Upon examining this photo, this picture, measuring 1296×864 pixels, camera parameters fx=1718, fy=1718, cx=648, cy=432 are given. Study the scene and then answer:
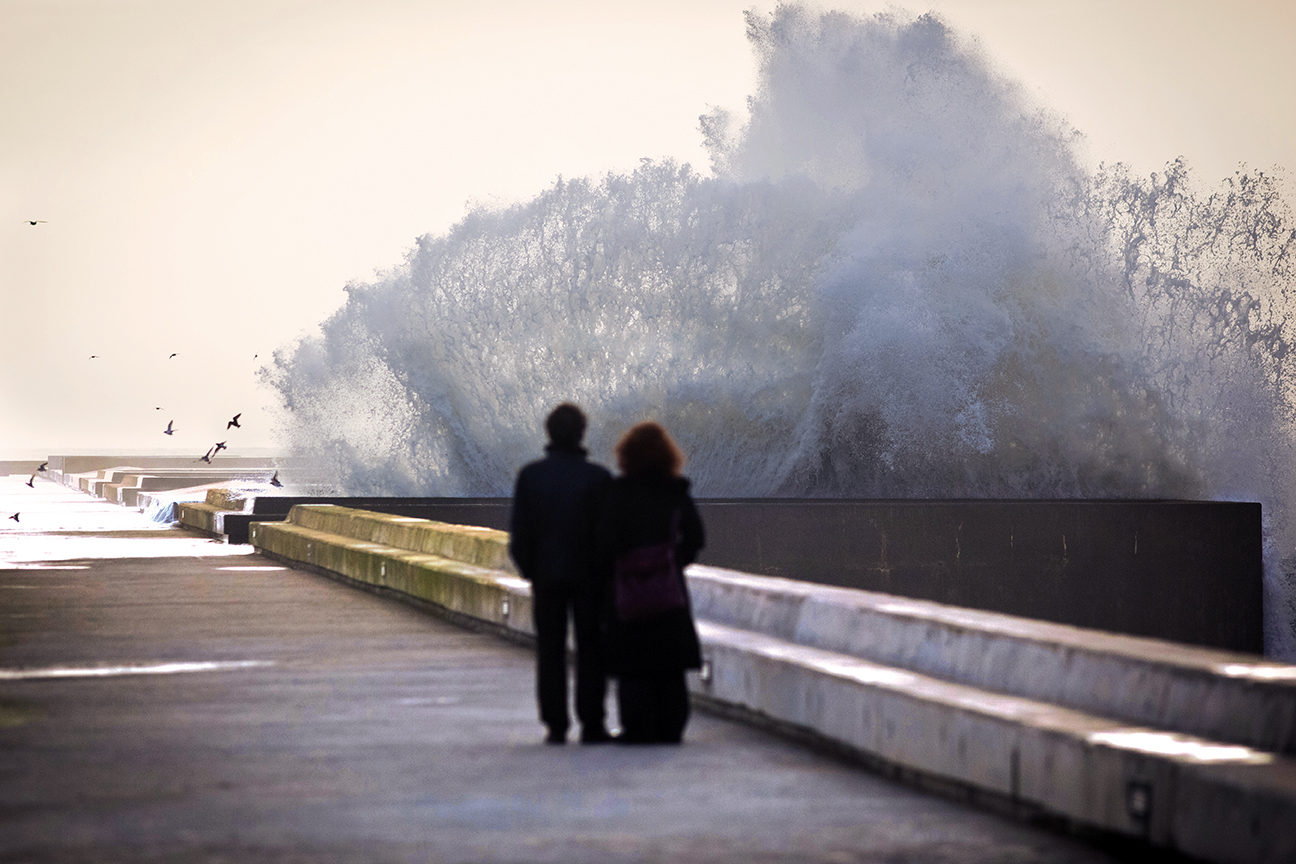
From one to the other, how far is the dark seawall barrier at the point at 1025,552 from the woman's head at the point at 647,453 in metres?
15.0

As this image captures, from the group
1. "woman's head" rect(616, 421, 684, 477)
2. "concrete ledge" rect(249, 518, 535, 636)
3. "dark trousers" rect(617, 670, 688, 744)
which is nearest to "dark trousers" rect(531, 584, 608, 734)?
"dark trousers" rect(617, 670, 688, 744)

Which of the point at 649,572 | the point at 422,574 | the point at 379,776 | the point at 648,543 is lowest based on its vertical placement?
the point at 379,776

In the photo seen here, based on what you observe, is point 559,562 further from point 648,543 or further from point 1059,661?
point 1059,661

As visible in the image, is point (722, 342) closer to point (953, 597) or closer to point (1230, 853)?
point (953, 597)

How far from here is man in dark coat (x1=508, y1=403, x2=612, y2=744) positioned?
8.09 m

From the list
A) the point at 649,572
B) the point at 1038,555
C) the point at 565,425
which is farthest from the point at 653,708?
the point at 1038,555

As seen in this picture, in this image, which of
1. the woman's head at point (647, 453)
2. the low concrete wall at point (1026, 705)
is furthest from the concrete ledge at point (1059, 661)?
the woman's head at point (647, 453)

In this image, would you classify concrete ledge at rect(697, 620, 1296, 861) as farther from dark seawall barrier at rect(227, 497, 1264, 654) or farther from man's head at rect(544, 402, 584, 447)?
dark seawall barrier at rect(227, 497, 1264, 654)

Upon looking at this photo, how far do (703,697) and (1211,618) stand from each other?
57.9ft

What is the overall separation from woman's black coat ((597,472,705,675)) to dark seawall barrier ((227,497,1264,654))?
15.0 meters

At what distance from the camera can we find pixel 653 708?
8094 mm

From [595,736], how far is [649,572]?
2.92ft

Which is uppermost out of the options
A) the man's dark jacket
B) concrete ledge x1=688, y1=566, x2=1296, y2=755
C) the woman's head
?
the woman's head

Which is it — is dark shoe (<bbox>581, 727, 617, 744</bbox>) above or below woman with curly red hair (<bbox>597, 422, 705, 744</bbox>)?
below
